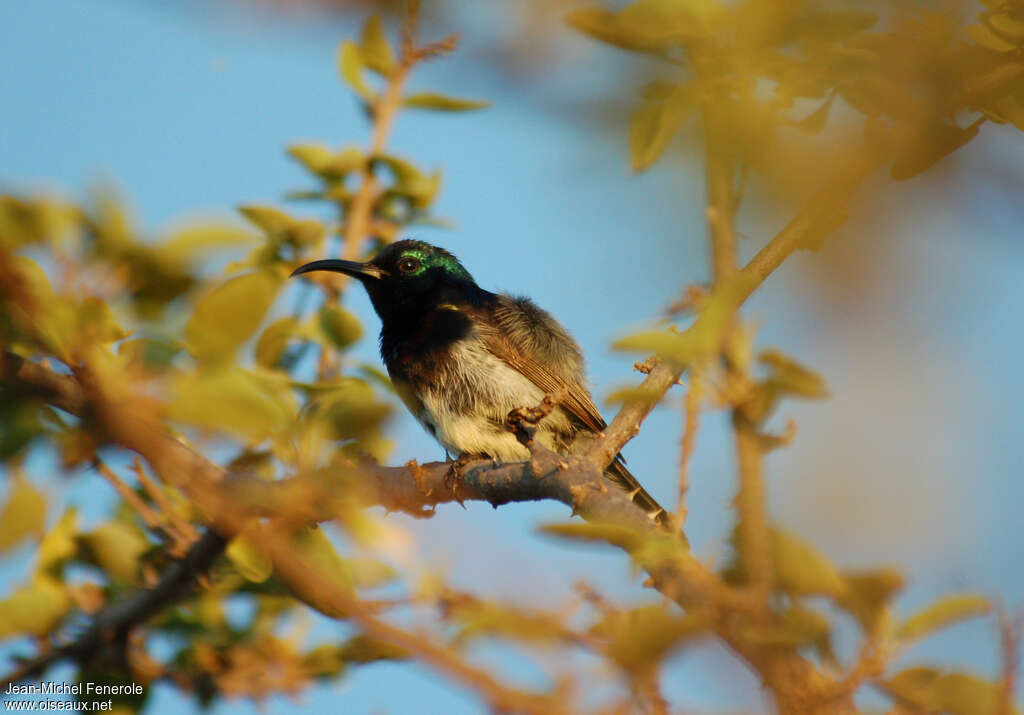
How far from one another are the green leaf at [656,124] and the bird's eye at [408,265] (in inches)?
170

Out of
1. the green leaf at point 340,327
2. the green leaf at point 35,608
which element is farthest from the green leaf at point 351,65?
the green leaf at point 35,608

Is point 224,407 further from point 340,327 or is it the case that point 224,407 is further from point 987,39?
point 340,327

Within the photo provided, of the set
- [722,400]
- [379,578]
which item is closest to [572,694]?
[722,400]

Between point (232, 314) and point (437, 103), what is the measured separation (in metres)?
2.53

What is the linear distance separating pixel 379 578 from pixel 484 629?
240cm

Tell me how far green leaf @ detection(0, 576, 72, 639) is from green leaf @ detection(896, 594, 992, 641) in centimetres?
245

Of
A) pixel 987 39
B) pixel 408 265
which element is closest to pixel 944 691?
pixel 987 39

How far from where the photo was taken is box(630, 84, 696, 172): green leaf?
178 cm

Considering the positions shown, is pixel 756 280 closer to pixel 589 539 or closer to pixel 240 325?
pixel 589 539

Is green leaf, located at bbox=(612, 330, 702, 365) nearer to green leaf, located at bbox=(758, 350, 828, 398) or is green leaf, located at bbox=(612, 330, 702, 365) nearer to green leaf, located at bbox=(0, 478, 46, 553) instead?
green leaf, located at bbox=(758, 350, 828, 398)

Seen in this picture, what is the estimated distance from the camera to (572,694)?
1029mm

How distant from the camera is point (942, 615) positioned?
131 cm

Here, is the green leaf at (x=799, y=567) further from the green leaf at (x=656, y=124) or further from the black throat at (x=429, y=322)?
the black throat at (x=429, y=322)

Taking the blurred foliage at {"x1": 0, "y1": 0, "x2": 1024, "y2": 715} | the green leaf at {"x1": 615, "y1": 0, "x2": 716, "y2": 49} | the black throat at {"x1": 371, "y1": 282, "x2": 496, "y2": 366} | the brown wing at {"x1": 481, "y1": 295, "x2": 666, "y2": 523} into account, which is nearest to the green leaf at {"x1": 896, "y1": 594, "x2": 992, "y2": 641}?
the blurred foliage at {"x1": 0, "y1": 0, "x2": 1024, "y2": 715}
